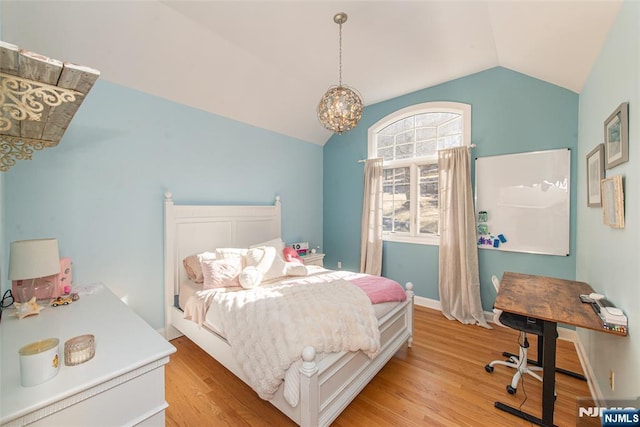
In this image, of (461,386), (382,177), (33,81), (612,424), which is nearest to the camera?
(33,81)

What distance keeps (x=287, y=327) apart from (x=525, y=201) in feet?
10.00

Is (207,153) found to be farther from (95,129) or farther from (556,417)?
(556,417)

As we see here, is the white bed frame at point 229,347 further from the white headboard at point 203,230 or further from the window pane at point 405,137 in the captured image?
the window pane at point 405,137

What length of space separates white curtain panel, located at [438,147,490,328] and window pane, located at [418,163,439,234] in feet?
0.59

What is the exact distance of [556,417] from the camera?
178cm

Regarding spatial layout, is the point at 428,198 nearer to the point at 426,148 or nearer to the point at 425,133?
the point at 426,148

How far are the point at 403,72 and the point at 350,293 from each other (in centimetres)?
279

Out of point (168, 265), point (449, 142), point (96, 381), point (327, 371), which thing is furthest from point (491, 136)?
point (168, 265)

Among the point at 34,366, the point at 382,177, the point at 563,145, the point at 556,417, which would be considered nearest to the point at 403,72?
the point at 382,177

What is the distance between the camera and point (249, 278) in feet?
8.06

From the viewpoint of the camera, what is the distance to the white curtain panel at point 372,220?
4.02m

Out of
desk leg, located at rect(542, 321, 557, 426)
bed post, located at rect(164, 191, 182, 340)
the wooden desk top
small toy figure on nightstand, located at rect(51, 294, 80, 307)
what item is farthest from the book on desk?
bed post, located at rect(164, 191, 182, 340)

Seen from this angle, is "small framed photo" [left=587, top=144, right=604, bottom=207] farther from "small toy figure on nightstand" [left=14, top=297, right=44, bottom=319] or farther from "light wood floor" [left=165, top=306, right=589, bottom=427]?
"small toy figure on nightstand" [left=14, top=297, right=44, bottom=319]

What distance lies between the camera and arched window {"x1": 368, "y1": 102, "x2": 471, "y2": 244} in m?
3.52
